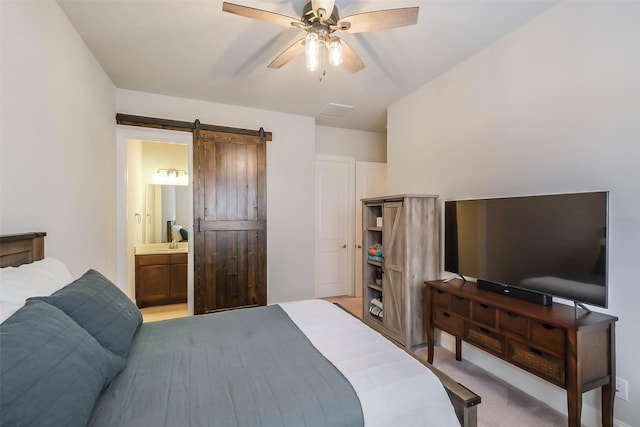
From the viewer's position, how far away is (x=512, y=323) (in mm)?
1922

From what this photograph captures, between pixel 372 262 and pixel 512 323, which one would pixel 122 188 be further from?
pixel 512 323

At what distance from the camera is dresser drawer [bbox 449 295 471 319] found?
7.37 feet

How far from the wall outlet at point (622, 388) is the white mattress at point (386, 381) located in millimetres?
1325

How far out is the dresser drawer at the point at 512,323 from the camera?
185cm

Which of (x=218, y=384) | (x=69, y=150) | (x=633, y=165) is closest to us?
(x=218, y=384)

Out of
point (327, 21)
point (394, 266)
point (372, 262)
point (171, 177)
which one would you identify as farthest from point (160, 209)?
point (327, 21)

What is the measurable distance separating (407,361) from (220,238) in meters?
2.93

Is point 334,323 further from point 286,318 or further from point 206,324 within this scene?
point 206,324

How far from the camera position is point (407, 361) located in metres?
1.33

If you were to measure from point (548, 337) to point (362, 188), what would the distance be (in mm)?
3468

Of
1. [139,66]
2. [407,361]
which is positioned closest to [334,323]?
[407,361]

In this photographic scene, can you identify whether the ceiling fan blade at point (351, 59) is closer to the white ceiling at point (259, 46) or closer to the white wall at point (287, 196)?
the white ceiling at point (259, 46)

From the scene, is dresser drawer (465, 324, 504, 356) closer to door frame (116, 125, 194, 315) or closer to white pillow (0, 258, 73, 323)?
white pillow (0, 258, 73, 323)

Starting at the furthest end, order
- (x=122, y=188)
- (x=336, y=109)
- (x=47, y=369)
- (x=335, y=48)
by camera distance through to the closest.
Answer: (x=336, y=109)
(x=122, y=188)
(x=335, y=48)
(x=47, y=369)
